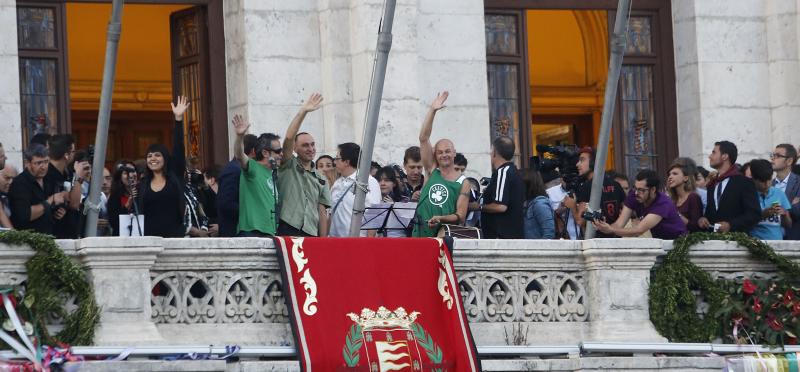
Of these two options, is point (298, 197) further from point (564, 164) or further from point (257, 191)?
point (564, 164)

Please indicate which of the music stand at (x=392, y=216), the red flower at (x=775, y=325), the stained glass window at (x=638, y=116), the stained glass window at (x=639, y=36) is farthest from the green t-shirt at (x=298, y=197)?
the stained glass window at (x=639, y=36)

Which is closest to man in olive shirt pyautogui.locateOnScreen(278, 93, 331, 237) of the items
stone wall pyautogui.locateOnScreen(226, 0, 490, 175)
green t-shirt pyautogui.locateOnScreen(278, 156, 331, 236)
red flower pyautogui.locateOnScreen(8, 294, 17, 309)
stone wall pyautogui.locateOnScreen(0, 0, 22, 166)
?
green t-shirt pyautogui.locateOnScreen(278, 156, 331, 236)

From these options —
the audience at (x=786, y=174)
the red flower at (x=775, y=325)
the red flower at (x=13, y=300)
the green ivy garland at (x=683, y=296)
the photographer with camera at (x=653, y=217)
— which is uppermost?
the audience at (x=786, y=174)

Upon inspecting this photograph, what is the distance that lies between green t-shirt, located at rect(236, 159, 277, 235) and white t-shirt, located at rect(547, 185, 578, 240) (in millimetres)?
3490

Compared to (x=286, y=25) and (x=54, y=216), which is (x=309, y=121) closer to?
(x=286, y=25)

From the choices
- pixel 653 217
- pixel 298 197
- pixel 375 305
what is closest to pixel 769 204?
pixel 653 217

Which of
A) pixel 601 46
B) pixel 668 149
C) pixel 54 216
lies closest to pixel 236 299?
pixel 54 216

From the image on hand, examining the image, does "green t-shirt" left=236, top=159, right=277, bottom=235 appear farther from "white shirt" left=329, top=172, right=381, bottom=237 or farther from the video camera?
the video camera

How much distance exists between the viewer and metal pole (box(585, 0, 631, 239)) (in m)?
15.8

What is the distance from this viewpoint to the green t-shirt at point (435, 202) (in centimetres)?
1630

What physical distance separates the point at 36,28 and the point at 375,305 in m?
7.60

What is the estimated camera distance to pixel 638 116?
23.2 m

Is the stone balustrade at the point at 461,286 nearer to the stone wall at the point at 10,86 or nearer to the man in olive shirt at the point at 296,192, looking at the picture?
the man in olive shirt at the point at 296,192

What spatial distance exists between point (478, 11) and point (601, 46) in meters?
7.39
